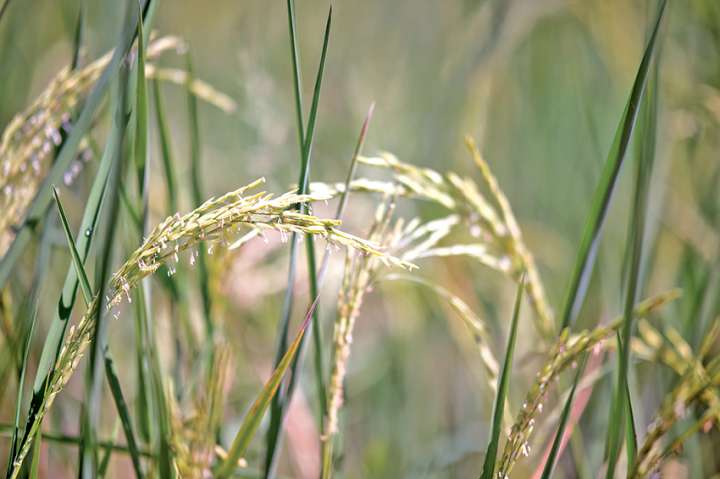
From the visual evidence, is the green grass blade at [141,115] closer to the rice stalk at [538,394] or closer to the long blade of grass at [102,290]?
the long blade of grass at [102,290]

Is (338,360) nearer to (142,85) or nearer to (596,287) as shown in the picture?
(142,85)

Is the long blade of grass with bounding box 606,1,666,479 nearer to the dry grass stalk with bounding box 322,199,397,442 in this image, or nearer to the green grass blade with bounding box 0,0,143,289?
the dry grass stalk with bounding box 322,199,397,442

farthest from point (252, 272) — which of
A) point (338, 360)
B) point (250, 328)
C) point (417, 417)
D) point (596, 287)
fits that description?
point (338, 360)

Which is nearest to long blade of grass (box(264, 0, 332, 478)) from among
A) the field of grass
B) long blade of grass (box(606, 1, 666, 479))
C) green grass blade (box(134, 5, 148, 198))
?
the field of grass

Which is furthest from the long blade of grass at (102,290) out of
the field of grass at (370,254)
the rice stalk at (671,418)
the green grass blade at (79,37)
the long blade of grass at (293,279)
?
the rice stalk at (671,418)

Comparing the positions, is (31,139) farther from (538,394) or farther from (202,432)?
(538,394)

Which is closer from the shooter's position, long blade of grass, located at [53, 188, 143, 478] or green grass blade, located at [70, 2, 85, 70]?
long blade of grass, located at [53, 188, 143, 478]

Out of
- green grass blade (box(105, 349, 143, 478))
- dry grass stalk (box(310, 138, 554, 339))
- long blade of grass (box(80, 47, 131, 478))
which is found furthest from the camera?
dry grass stalk (box(310, 138, 554, 339))
